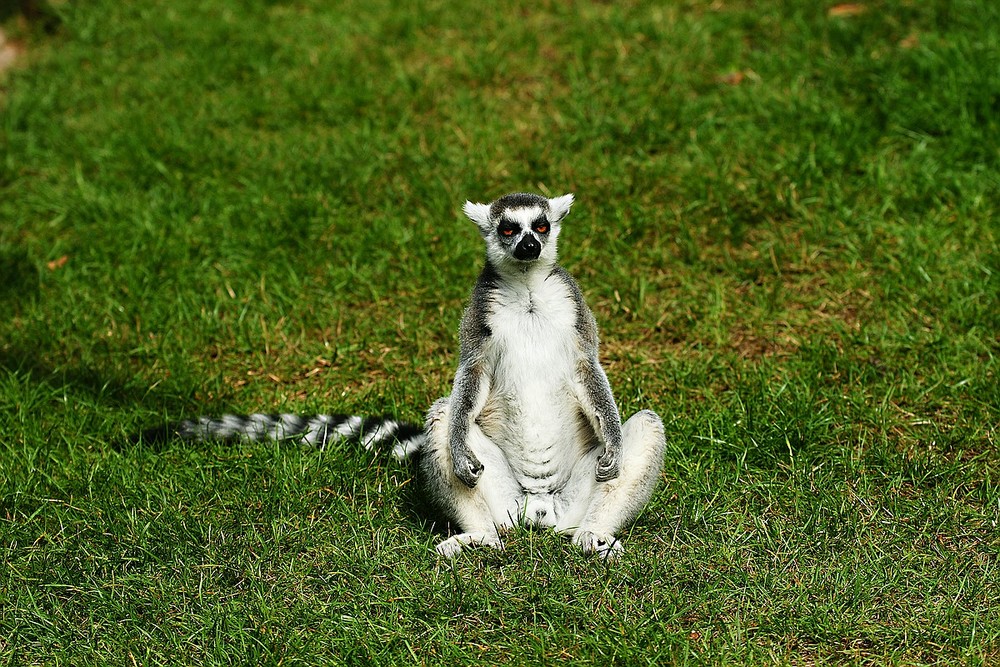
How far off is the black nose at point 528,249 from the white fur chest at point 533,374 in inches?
7.2

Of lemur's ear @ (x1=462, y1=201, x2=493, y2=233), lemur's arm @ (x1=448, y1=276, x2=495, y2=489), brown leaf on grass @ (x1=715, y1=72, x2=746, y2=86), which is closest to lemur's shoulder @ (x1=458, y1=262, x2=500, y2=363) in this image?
lemur's arm @ (x1=448, y1=276, x2=495, y2=489)

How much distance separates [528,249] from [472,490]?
35.7 inches

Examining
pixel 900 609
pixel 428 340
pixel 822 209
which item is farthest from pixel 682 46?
pixel 900 609

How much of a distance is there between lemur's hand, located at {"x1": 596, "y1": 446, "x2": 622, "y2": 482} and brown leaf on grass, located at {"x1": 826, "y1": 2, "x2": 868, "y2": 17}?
4935 mm

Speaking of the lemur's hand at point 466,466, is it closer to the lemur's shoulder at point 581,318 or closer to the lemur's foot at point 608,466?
the lemur's foot at point 608,466

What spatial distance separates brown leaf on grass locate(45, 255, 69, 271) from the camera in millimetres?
6203

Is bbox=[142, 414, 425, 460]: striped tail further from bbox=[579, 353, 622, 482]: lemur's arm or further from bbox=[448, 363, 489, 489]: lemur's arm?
bbox=[579, 353, 622, 482]: lemur's arm

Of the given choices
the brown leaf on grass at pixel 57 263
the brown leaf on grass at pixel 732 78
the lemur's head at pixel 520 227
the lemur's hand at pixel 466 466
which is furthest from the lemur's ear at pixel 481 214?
the brown leaf on grass at pixel 732 78

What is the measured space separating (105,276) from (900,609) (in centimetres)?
457

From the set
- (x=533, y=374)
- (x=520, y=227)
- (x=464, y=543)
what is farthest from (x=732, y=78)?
(x=464, y=543)

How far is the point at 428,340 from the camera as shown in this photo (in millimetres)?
5531

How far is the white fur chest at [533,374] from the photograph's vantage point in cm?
394

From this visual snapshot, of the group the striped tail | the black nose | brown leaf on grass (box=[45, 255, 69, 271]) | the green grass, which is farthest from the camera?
brown leaf on grass (box=[45, 255, 69, 271])

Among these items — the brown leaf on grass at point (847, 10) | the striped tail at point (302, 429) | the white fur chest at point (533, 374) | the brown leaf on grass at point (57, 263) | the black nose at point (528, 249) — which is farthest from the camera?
the brown leaf on grass at point (847, 10)
